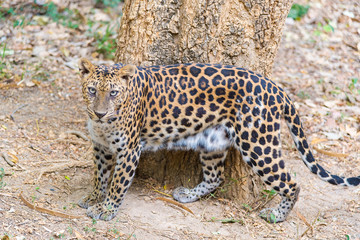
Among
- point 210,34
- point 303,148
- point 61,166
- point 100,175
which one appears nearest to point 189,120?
point 210,34

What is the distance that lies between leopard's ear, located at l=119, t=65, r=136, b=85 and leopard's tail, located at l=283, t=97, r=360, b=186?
1988 mm

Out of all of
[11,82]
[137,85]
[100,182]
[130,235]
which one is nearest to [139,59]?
[137,85]

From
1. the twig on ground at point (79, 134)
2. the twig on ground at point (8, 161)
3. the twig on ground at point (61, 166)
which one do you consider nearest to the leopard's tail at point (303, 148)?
the twig on ground at point (61, 166)

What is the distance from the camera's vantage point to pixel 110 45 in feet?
32.0

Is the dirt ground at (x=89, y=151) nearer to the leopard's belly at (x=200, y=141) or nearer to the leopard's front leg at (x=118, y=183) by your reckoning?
the leopard's front leg at (x=118, y=183)

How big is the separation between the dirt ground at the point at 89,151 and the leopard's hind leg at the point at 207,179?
0.15 metres

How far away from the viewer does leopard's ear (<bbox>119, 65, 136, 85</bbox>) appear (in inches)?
200

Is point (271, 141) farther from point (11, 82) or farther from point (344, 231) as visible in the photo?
point (11, 82)

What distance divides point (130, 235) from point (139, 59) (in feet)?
7.79

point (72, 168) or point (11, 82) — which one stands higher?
point (11, 82)

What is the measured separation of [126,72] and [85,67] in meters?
0.48

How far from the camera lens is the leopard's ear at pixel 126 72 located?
200 inches

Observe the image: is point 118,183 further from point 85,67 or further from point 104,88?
point 85,67

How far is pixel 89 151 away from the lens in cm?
707
